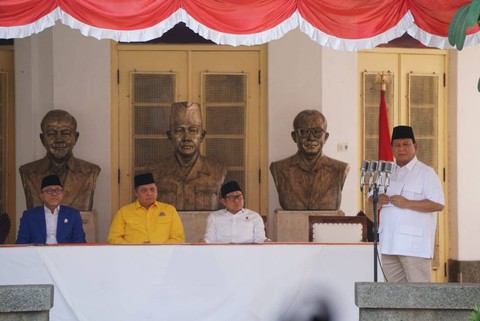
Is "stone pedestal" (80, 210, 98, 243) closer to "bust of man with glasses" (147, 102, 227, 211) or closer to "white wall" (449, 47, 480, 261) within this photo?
"bust of man with glasses" (147, 102, 227, 211)

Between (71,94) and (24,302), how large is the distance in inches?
171

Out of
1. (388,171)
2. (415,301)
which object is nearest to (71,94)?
(388,171)

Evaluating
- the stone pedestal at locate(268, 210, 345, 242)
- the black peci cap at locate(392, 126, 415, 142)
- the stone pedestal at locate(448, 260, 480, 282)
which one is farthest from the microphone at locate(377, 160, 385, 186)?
the stone pedestal at locate(448, 260, 480, 282)

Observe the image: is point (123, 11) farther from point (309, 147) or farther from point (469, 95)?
point (469, 95)

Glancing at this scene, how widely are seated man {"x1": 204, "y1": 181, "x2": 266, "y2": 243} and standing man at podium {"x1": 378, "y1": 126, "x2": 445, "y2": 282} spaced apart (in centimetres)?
143

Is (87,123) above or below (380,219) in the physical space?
above

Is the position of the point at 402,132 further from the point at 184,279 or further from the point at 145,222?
the point at 145,222

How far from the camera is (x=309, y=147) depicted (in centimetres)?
952

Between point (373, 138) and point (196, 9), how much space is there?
3.90 meters

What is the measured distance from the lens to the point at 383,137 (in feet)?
30.0

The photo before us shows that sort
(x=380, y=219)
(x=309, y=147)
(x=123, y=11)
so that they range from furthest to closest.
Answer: (x=309, y=147)
(x=380, y=219)
(x=123, y=11)

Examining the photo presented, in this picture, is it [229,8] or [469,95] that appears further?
[469,95]

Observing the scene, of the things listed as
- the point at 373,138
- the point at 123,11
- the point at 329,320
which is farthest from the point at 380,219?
Answer: the point at 373,138

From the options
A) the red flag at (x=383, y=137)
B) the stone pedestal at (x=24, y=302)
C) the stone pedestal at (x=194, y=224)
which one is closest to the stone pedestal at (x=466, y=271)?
the red flag at (x=383, y=137)
